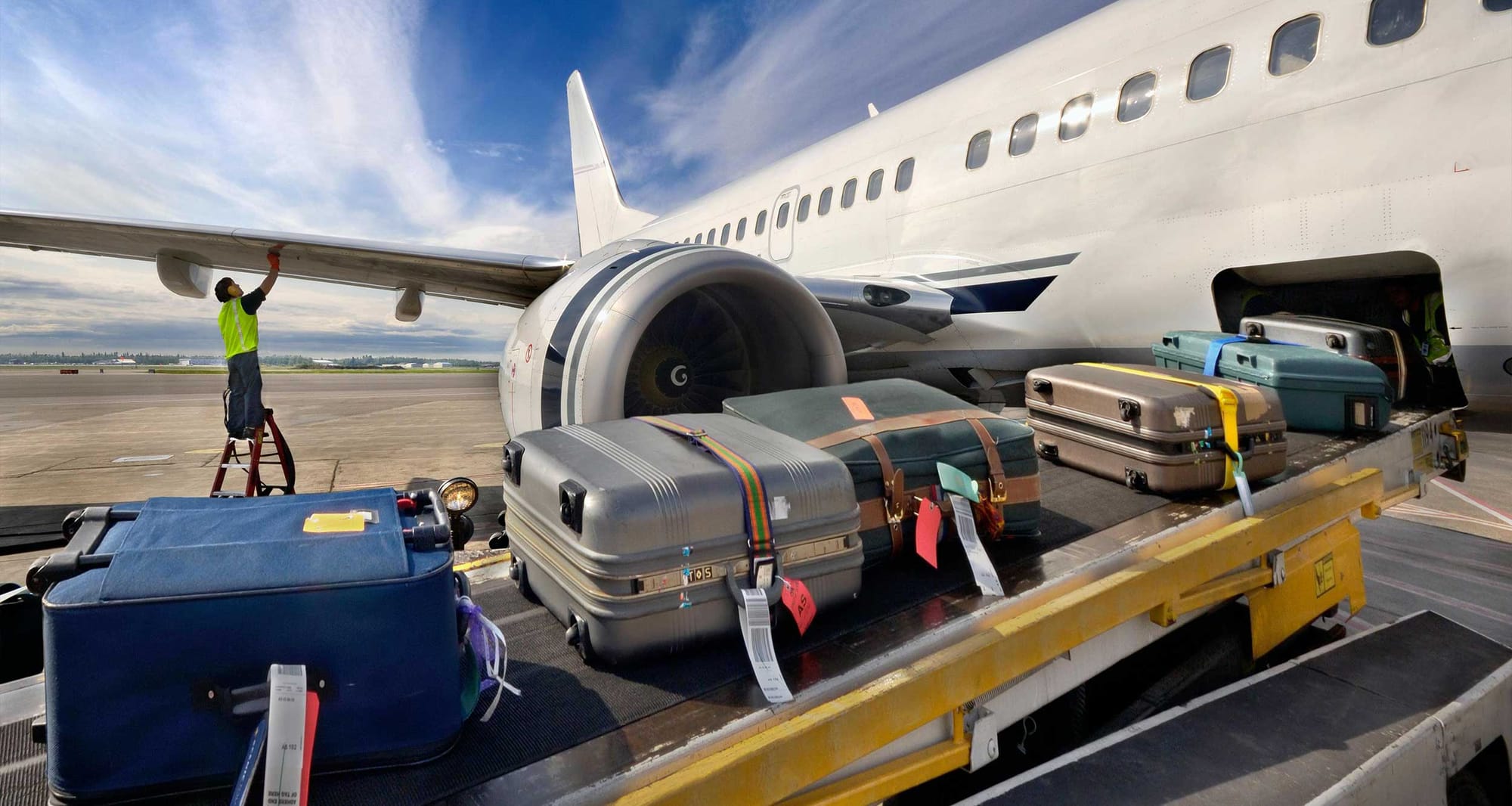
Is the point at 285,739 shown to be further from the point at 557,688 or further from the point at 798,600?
the point at 798,600

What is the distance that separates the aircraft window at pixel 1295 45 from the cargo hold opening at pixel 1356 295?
0.93 m

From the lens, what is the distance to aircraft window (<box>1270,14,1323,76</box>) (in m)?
3.18

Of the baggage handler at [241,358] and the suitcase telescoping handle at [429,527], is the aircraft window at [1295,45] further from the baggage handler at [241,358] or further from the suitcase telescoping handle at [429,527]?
the baggage handler at [241,358]

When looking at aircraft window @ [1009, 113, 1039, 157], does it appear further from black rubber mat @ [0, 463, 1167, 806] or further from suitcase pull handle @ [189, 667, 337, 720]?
suitcase pull handle @ [189, 667, 337, 720]

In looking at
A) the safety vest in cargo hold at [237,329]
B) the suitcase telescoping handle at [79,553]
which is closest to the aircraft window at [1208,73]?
the suitcase telescoping handle at [79,553]

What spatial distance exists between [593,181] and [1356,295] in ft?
42.0

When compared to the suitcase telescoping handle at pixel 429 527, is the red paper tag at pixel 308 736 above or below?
below

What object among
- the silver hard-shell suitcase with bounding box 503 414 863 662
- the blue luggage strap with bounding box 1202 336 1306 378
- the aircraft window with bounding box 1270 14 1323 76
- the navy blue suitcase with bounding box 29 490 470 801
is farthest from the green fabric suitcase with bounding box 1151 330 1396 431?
the navy blue suitcase with bounding box 29 490 470 801

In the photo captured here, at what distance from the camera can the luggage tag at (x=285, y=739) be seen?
2.86 feet

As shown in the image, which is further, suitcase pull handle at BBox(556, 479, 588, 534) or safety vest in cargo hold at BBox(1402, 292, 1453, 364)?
safety vest in cargo hold at BBox(1402, 292, 1453, 364)

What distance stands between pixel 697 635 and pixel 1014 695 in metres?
0.71

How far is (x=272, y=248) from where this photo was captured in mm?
5027

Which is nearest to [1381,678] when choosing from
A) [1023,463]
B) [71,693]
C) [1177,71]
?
[1023,463]

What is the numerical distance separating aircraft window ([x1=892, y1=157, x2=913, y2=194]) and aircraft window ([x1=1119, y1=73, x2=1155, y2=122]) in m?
1.62
